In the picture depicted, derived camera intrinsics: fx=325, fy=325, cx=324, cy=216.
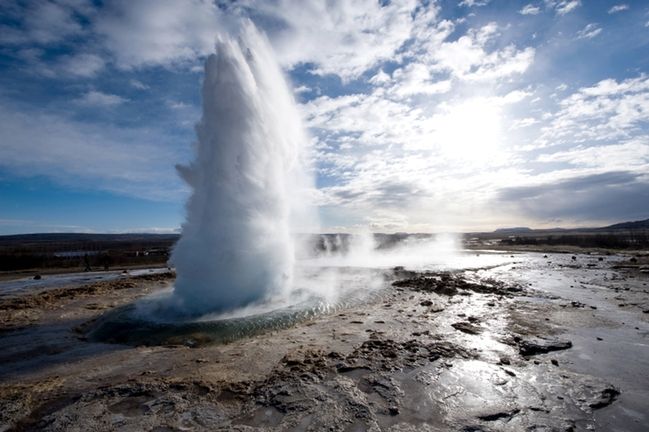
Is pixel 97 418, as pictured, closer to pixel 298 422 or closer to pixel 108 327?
pixel 298 422

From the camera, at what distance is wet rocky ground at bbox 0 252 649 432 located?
5.18 meters

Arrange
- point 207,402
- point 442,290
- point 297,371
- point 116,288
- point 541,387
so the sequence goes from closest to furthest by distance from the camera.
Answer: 1. point 207,402
2. point 541,387
3. point 297,371
4. point 442,290
5. point 116,288

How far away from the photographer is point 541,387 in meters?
6.14

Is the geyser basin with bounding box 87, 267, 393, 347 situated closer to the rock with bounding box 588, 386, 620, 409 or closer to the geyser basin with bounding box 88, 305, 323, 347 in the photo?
the geyser basin with bounding box 88, 305, 323, 347

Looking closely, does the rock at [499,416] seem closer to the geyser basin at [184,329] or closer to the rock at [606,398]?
the rock at [606,398]

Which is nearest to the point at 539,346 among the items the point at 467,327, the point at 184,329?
the point at 467,327

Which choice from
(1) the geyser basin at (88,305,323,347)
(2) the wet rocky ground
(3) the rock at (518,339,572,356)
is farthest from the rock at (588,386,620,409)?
(1) the geyser basin at (88,305,323,347)

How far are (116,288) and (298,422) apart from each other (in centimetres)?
2031

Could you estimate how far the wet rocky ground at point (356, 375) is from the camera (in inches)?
204

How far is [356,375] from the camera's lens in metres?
6.78

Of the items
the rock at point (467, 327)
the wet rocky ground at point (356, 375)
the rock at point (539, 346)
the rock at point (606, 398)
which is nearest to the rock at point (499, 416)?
the wet rocky ground at point (356, 375)

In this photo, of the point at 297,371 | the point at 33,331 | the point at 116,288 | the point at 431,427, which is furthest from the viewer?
the point at 116,288

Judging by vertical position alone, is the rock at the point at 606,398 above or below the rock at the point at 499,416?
below

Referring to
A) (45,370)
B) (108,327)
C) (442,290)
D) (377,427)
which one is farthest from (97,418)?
(442,290)
